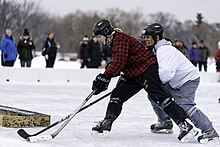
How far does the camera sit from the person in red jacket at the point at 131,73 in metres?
→ 6.28

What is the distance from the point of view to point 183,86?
6.46 meters

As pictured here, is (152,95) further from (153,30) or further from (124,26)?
(124,26)

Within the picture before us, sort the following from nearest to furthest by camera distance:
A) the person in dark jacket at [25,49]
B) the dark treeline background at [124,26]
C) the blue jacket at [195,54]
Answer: the person in dark jacket at [25,49], the blue jacket at [195,54], the dark treeline background at [124,26]

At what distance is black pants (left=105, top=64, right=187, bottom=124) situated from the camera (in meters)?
6.28

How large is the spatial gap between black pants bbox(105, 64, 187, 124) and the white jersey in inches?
4.6

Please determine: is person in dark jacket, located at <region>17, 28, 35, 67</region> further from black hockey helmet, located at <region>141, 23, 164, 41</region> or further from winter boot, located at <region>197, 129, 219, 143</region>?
winter boot, located at <region>197, 129, 219, 143</region>

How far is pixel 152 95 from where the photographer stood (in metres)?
6.36

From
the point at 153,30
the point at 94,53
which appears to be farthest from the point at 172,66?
the point at 94,53

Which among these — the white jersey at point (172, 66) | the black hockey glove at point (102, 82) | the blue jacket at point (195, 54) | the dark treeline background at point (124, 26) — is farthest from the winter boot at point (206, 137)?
the dark treeline background at point (124, 26)

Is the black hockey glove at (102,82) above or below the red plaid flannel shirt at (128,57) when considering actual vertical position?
below

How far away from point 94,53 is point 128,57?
12234 mm

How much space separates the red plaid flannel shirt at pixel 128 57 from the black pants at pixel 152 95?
103 mm

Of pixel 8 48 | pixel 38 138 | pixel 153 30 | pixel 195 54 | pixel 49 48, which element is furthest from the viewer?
pixel 195 54

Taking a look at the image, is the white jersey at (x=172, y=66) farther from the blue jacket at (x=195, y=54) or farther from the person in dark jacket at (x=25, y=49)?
the blue jacket at (x=195, y=54)
